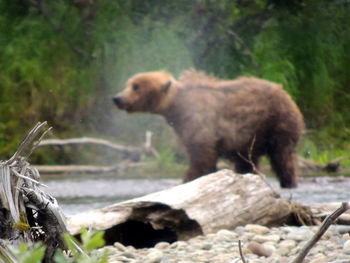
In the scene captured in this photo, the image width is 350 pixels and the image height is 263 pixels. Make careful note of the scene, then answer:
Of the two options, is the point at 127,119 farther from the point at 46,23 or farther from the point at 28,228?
the point at 28,228

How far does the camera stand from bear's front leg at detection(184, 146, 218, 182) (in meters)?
7.42

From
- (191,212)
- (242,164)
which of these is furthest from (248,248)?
(242,164)

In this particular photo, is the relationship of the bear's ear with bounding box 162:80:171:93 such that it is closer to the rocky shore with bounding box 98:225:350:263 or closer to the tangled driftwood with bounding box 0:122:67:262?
the rocky shore with bounding box 98:225:350:263

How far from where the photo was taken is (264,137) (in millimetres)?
7680

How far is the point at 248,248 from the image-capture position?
3594mm

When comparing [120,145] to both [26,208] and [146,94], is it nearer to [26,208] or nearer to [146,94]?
[146,94]

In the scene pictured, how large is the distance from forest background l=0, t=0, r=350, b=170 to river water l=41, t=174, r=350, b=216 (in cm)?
161

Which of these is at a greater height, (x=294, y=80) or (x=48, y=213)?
(x=48, y=213)

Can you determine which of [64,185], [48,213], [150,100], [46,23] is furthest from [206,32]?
[48,213]

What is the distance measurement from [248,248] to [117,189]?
13.3 ft

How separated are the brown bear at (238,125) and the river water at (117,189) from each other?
32cm

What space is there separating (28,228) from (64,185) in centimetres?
573

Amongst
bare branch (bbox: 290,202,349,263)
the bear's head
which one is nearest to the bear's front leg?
the bear's head

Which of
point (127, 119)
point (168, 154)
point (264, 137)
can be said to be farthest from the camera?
point (127, 119)
